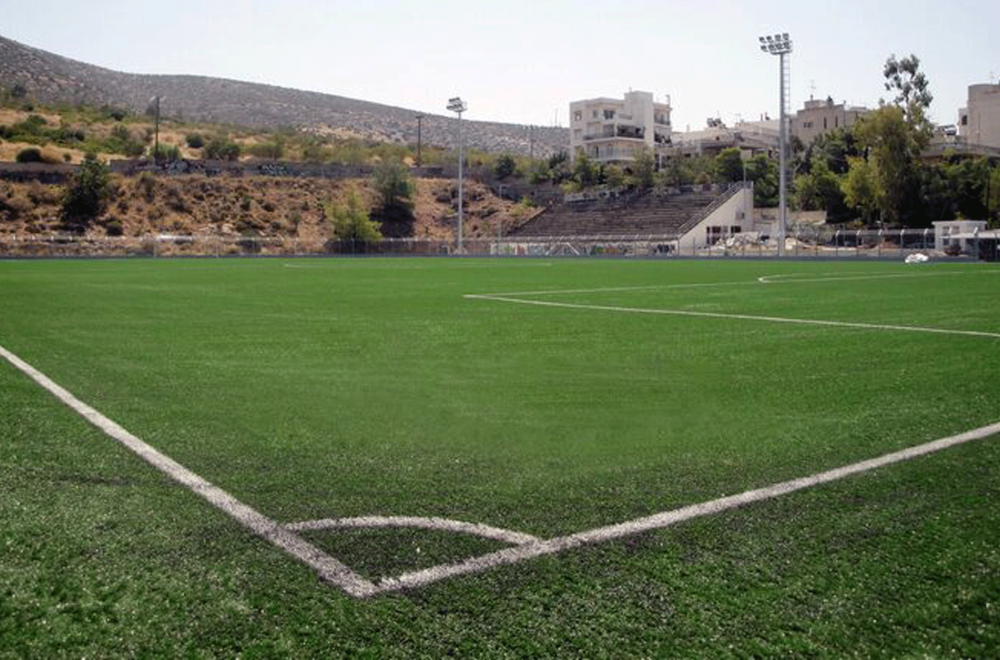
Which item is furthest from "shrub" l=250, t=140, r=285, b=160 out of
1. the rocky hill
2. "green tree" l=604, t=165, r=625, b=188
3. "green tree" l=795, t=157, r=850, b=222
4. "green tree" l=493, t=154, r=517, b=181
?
"green tree" l=795, t=157, r=850, b=222

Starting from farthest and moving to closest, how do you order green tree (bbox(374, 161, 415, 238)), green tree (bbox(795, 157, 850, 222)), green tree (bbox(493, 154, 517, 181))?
1. green tree (bbox(493, 154, 517, 181))
2. green tree (bbox(374, 161, 415, 238))
3. green tree (bbox(795, 157, 850, 222))

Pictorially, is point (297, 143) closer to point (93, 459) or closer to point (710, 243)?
point (710, 243)

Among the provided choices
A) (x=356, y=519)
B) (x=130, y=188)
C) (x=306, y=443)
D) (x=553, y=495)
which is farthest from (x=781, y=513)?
(x=130, y=188)

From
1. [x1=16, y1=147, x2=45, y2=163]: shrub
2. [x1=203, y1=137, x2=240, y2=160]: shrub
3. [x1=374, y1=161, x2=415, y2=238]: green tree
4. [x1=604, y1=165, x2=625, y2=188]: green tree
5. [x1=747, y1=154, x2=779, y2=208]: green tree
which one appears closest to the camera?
[x1=16, y1=147, x2=45, y2=163]: shrub

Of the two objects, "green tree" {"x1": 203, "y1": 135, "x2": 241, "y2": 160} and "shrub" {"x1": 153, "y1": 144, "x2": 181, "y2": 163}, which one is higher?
"green tree" {"x1": 203, "y1": 135, "x2": 241, "y2": 160}

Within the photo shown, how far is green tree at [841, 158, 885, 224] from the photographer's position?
62312 mm

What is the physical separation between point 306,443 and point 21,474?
1.32m

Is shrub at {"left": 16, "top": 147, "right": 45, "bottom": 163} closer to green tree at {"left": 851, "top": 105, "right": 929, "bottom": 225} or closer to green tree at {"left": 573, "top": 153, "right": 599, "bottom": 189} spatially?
green tree at {"left": 573, "top": 153, "right": 599, "bottom": 189}

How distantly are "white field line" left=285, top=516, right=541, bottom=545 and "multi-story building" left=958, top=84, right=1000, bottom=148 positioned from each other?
9272 cm

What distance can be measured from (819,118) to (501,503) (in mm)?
105725

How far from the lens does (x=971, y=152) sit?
7425 centimetres

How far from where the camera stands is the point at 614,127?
101438 mm

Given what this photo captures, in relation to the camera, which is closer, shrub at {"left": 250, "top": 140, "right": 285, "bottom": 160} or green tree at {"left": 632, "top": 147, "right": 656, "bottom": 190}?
green tree at {"left": 632, "top": 147, "right": 656, "bottom": 190}

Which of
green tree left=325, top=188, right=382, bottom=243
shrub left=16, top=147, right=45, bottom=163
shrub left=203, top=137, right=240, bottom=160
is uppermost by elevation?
shrub left=203, top=137, right=240, bottom=160
